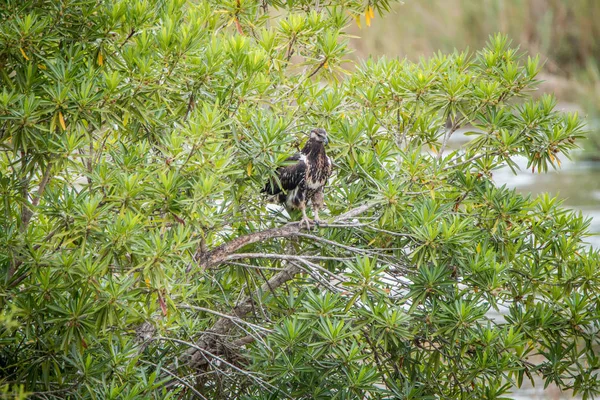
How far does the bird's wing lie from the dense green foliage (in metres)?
0.12

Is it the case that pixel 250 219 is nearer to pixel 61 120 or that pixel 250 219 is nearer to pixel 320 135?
pixel 320 135

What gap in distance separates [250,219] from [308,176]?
45 cm

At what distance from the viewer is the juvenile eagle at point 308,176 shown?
194 inches

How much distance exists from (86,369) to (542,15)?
17080 mm

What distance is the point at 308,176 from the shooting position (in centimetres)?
500

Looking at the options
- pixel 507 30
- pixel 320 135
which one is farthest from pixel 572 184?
pixel 320 135

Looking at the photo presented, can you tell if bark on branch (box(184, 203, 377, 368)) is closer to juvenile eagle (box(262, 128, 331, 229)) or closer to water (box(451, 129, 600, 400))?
juvenile eagle (box(262, 128, 331, 229))

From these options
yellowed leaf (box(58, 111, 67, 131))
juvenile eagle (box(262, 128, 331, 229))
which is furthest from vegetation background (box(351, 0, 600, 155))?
yellowed leaf (box(58, 111, 67, 131))

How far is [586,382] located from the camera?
509 cm

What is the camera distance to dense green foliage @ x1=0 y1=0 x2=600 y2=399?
3.97m

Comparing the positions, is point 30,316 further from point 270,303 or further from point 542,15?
point 542,15

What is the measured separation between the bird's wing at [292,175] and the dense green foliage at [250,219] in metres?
0.12

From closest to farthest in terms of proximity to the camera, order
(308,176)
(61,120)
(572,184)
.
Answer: (61,120) < (308,176) < (572,184)

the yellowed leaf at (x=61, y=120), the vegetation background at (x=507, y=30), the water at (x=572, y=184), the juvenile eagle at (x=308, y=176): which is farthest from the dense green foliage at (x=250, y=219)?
the vegetation background at (x=507, y=30)
